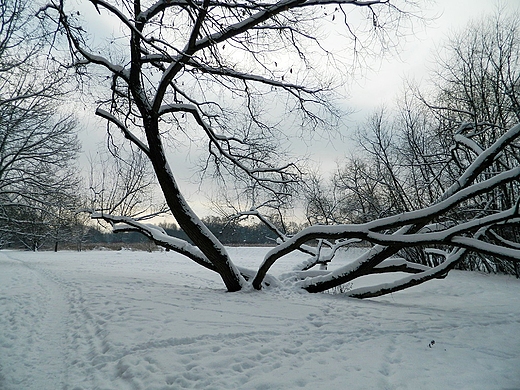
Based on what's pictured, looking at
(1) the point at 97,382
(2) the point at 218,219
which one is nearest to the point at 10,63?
(2) the point at 218,219

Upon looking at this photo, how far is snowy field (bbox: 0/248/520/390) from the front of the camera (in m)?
2.92

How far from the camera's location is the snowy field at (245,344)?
292 cm

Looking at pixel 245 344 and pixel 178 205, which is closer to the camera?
pixel 245 344

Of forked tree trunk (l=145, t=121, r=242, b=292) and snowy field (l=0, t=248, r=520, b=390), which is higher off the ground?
forked tree trunk (l=145, t=121, r=242, b=292)

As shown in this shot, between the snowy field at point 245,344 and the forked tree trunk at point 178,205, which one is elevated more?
the forked tree trunk at point 178,205

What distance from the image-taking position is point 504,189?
12.0 metres

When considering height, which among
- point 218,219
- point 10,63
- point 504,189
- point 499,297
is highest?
point 10,63

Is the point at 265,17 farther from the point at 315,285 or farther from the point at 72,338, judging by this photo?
the point at 315,285

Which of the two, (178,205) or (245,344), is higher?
(178,205)

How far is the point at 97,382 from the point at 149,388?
0.55m

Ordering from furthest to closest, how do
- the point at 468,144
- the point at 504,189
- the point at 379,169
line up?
the point at 379,169 → the point at 504,189 → the point at 468,144

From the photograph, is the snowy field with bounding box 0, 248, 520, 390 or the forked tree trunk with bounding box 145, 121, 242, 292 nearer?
the snowy field with bounding box 0, 248, 520, 390

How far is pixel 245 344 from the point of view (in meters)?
3.77

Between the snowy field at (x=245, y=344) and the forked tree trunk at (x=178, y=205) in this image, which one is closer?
the snowy field at (x=245, y=344)
